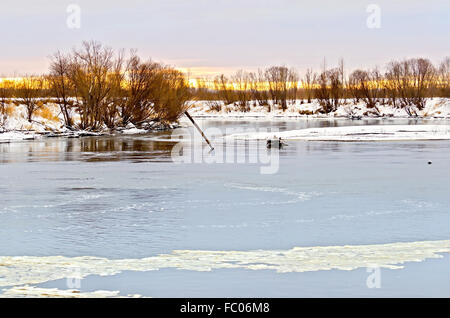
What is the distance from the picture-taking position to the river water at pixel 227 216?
7.04m

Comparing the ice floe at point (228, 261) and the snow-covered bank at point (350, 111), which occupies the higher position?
the snow-covered bank at point (350, 111)

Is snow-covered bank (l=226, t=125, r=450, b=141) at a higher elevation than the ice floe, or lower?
higher

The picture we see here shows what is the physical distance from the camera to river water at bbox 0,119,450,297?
23.1 feet

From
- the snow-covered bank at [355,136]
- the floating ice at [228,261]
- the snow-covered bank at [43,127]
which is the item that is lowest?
the floating ice at [228,261]

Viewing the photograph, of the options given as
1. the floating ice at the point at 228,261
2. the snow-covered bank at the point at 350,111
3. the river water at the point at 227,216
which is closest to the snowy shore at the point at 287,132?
the snow-covered bank at the point at 350,111

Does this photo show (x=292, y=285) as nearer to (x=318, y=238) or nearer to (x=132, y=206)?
(x=318, y=238)

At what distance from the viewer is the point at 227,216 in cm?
1116

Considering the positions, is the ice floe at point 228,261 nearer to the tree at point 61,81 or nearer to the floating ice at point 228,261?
the floating ice at point 228,261

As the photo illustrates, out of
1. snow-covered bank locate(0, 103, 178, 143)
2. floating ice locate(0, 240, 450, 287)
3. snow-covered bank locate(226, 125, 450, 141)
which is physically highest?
snow-covered bank locate(0, 103, 178, 143)

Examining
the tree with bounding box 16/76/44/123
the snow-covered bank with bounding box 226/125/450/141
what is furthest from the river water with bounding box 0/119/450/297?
the tree with bounding box 16/76/44/123

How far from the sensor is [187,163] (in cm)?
2075

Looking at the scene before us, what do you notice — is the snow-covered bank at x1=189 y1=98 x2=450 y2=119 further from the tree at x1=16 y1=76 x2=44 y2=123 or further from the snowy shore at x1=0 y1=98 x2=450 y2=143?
the tree at x1=16 y1=76 x2=44 y2=123

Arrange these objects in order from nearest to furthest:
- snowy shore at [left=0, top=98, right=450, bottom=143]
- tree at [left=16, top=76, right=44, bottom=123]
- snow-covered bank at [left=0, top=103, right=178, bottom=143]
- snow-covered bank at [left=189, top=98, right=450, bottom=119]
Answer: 1. snowy shore at [left=0, top=98, right=450, bottom=143]
2. snow-covered bank at [left=0, top=103, right=178, bottom=143]
3. tree at [left=16, top=76, right=44, bottom=123]
4. snow-covered bank at [left=189, top=98, right=450, bottom=119]

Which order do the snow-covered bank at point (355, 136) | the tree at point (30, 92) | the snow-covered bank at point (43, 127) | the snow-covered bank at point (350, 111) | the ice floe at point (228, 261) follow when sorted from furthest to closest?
1. the snow-covered bank at point (350, 111)
2. the tree at point (30, 92)
3. the snow-covered bank at point (43, 127)
4. the snow-covered bank at point (355, 136)
5. the ice floe at point (228, 261)
